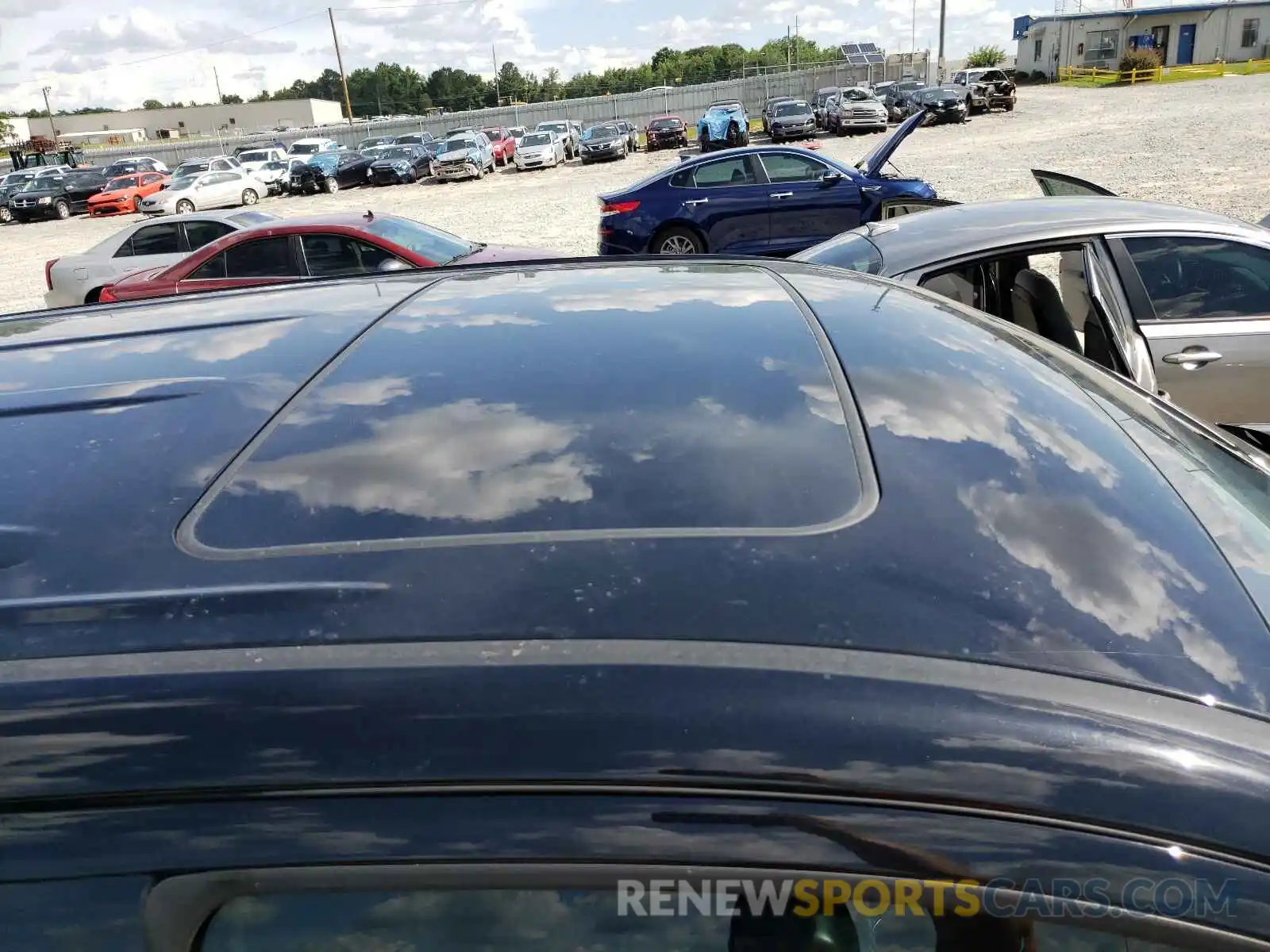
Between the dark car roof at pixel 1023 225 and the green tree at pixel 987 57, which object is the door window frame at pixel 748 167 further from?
the green tree at pixel 987 57

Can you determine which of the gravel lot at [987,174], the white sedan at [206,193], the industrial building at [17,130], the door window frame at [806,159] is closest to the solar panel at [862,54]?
the gravel lot at [987,174]

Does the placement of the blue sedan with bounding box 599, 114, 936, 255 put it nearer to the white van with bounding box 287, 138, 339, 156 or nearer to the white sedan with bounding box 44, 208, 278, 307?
the white sedan with bounding box 44, 208, 278, 307

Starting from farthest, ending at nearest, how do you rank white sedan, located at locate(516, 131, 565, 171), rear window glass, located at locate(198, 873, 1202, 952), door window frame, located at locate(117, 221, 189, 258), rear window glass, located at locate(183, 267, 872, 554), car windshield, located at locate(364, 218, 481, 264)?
white sedan, located at locate(516, 131, 565, 171) < door window frame, located at locate(117, 221, 189, 258) < car windshield, located at locate(364, 218, 481, 264) < rear window glass, located at locate(183, 267, 872, 554) < rear window glass, located at locate(198, 873, 1202, 952)

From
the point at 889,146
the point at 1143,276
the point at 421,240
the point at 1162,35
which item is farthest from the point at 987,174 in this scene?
the point at 1162,35

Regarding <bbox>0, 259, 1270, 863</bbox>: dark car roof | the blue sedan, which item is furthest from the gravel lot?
<bbox>0, 259, 1270, 863</bbox>: dark car roof

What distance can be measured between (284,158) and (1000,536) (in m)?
45.3

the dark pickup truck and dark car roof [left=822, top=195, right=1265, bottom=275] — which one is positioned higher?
dark car roof [left=822, top=195, right=1265, bottom=275]

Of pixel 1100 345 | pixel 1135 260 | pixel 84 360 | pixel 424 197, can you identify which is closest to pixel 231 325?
pixel 84 360

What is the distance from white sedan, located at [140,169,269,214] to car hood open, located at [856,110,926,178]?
81.1 feet

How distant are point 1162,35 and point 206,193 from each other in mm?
67394

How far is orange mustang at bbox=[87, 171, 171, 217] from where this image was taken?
3438 centimetres

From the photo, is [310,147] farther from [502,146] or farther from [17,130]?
[17,130]

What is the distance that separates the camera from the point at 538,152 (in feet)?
125

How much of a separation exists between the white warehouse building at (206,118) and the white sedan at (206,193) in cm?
8091
